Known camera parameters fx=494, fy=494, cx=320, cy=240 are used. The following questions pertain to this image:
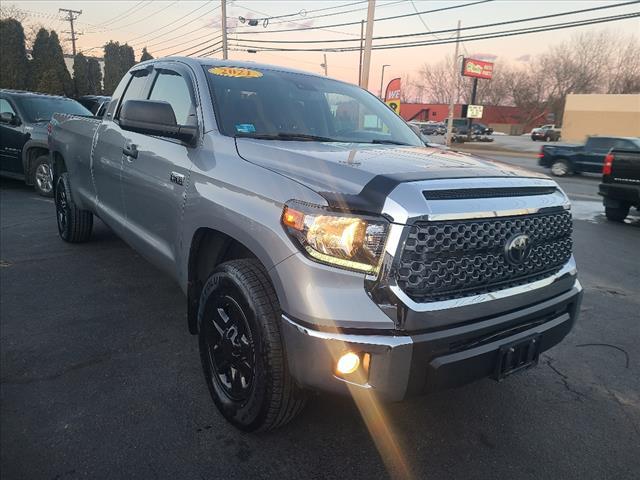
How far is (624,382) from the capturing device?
325 centimetres

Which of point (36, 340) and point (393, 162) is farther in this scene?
point (36, 340)

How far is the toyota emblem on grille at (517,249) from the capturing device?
7.34 ft

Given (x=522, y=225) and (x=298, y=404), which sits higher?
(x=522, y=225)

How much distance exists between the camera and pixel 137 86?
424 centimetres

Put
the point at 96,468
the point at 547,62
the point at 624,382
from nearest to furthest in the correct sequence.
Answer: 1. the point at 96,468
2. the point at 624,382
3. the point at 547,62

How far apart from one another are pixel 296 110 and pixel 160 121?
95 centimetres

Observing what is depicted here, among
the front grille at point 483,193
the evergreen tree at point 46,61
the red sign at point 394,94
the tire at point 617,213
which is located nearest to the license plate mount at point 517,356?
the front grille at point 483,193

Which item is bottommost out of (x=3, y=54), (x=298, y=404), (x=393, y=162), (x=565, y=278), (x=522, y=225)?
(x=298, y=404)

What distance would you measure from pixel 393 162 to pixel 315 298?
84 cm

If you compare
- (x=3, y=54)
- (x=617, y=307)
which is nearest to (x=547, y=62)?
(x=3, y=54)

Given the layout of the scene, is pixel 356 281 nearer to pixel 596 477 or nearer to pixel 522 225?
pixel 522 225

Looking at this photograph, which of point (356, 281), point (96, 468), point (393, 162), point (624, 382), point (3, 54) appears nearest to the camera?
point (356, 281)

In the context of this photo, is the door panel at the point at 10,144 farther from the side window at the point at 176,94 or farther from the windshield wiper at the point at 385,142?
the windshield wiper at the point at 385,142

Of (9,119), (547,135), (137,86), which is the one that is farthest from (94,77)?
(547,135)
